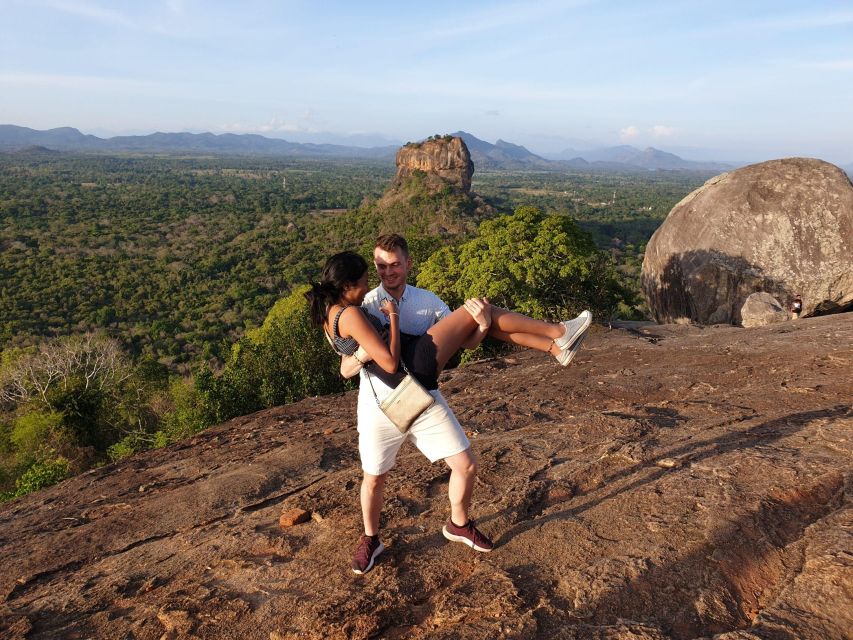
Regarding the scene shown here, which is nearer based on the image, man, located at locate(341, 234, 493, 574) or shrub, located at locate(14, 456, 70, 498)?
man, located at locate(341, 234, 493, 574)

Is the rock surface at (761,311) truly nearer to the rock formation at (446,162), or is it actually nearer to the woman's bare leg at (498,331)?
the woman's bare leg at (498,331)

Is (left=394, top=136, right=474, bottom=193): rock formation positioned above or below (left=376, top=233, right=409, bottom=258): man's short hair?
above

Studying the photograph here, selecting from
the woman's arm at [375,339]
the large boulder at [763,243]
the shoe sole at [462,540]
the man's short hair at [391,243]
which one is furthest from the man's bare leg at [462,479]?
the large boulder at [763,243]

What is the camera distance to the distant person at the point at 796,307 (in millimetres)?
11844

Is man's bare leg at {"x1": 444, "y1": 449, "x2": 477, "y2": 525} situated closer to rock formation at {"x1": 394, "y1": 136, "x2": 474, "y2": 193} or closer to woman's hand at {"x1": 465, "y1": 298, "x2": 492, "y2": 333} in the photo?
woman's hand at {"x1": 465, "y1": 298, "x2": 492, "y2": 333}

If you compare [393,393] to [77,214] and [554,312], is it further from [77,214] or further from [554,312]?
[77,214]

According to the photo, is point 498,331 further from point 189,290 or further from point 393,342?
point 189,290

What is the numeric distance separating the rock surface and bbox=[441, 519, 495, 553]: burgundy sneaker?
34.2ft

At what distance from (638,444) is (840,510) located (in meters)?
1.57

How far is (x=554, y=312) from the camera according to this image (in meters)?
14.9

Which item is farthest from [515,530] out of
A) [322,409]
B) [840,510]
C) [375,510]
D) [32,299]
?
[32,299]

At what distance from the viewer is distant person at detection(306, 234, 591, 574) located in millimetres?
3121

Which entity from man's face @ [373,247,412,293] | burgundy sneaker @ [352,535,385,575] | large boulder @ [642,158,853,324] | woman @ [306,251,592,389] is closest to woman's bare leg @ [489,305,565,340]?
woman @ [306,251,592,389]

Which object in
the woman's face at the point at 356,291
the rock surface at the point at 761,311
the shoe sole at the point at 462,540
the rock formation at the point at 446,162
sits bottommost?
the rock surface at the point at 761,311
